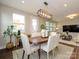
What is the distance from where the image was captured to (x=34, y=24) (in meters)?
5.99

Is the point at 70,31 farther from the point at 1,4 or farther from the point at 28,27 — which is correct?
the point at 1,4

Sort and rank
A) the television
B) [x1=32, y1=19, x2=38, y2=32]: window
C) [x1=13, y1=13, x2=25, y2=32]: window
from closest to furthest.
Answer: [x1=13, y1=13, x2=25, y2=32]: window < [x1=32, y1=19, x2=38, y2=32]: window < the television

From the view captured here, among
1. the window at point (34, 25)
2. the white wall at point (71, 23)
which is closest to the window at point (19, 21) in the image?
the window at point (34, 25)

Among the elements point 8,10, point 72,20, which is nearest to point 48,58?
point 8,10

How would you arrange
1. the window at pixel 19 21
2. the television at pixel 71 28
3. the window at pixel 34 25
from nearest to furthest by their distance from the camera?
the window at pixel 19 21, the window at pixel 34 25, the television at pixel 71 28

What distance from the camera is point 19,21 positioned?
517 centimetres

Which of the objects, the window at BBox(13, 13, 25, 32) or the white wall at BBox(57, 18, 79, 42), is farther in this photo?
the white wall at BBox(57, 18, 79, 42)

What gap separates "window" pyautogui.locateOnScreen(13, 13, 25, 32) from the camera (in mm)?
4882

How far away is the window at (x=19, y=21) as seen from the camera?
4882mm

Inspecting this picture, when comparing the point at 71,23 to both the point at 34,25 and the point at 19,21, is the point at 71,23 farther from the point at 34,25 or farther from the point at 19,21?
the point at 19,21

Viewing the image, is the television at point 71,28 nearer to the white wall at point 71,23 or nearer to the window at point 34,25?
the white wall at point 71,23

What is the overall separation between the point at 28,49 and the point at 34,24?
3722 millimetres

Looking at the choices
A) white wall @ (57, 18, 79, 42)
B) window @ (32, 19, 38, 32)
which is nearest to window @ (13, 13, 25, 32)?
window @ (32, 19, 38, 32)

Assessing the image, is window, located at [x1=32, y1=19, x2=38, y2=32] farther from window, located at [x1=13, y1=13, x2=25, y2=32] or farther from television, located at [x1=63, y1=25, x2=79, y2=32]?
television, located at [x1=63, y1=25, x2=79, y2=32]
